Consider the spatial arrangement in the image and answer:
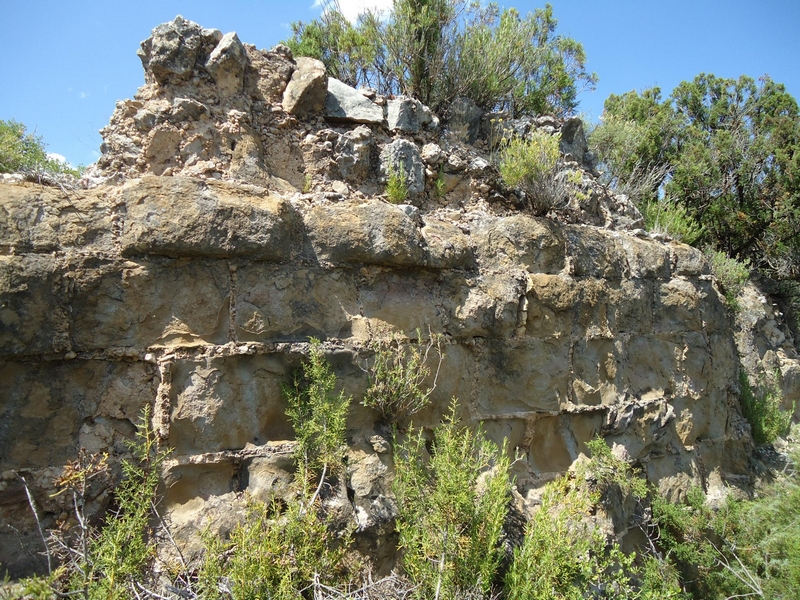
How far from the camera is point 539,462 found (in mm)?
3809

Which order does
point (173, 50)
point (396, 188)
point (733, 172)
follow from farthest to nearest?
point (733, 172), point (396, 188), point (173, 50)

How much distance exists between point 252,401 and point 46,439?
36.3 inches

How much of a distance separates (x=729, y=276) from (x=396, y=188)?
4.16m

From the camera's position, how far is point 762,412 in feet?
17.9

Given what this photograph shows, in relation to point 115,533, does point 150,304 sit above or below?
above

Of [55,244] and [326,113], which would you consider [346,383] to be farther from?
[326,113]

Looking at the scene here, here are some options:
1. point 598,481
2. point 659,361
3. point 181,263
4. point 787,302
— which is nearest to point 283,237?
point 181,263

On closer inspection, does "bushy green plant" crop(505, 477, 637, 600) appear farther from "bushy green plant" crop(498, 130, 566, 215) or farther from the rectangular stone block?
"bushy green plant" crop(498, 130, 566, 215)

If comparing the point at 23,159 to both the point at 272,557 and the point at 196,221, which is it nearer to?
the point at 196,221

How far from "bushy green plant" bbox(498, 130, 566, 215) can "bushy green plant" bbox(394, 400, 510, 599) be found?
1.96 metres

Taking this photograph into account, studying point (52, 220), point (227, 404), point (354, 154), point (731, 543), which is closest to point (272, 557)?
point (227, 404)

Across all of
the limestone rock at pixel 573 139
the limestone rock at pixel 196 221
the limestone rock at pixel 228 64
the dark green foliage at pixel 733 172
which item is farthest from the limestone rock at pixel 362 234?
the dark green foliage at pixel 733 172

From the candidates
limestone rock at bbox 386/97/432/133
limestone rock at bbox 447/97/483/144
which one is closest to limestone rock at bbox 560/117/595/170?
Answer: limestone rock at bbox 447/97/483/144

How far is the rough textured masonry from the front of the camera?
2660 millimetres
